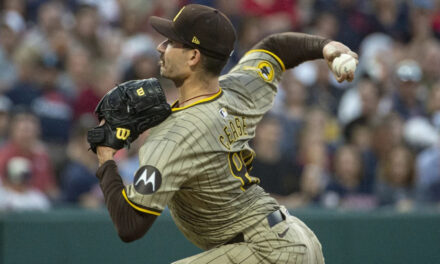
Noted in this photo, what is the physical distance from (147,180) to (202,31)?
2.63 ft

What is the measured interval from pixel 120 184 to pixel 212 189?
0.44m

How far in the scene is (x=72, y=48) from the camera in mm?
8719

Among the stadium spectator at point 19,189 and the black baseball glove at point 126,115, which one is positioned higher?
the black baseball glove at point 126,115

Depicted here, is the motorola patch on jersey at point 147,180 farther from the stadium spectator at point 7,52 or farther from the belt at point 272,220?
the stadium spectator at point 7,52

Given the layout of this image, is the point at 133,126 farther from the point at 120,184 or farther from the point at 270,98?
the point at 270,98

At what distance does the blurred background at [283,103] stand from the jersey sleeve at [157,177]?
2705 millimetres

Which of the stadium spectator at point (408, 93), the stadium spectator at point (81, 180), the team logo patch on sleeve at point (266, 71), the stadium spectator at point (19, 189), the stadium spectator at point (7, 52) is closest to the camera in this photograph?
the team logo patch on sleeve at point (266, 71)

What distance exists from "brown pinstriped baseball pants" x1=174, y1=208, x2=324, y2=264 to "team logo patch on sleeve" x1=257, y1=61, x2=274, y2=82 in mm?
879

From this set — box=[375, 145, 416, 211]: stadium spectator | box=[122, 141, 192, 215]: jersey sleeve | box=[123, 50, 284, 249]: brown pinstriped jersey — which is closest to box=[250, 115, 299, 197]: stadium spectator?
box=[375, 145, 416, 211]: stadium spectator

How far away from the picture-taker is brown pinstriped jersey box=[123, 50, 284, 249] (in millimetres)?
3340

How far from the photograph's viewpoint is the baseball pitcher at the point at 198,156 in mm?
3350

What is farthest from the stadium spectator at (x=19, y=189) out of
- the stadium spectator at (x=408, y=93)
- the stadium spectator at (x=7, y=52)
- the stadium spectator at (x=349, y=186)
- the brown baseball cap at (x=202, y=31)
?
the stadium spectator at (x=408, y=93)

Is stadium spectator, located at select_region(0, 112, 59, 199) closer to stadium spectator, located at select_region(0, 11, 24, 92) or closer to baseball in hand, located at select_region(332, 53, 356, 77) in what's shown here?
stadium spectator, located at select_region(0, 11, 24, 92)

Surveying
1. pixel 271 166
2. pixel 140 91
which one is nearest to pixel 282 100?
pixel 271 166
